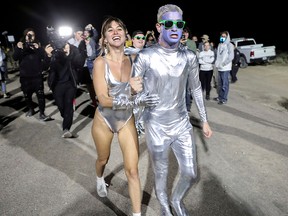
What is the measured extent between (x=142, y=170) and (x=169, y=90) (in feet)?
6.90

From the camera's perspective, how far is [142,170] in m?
4.55

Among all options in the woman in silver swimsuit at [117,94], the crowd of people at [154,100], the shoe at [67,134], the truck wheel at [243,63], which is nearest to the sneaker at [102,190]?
the crowd of people at [154,100]

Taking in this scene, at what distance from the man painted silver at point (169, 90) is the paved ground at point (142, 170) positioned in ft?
2.77

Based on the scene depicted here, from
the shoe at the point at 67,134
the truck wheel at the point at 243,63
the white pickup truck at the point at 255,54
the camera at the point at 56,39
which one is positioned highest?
the camera at the point at 56,39

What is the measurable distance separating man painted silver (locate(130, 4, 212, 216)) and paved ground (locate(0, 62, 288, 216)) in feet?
2.77

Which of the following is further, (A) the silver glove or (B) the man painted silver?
(B) the man painted silver

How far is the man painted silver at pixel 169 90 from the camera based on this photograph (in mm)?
2742

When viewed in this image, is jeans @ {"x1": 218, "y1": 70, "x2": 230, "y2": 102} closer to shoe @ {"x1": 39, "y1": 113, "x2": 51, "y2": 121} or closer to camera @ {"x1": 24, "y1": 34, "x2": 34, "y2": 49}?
shoe @ {"x1": 39, "y1": 113, "x2": 51, "y2": 121}

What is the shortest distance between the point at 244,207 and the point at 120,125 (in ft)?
5.90

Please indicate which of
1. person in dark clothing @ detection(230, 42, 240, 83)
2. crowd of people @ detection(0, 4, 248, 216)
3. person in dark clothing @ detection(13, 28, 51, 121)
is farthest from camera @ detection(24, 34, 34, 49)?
person in dark clothing @ detection(230, 42, 240, 83)

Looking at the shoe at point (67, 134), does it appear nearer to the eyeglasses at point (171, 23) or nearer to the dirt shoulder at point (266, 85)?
the eyeglasses at point (171, 23)

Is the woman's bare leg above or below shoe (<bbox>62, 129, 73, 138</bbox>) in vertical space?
above

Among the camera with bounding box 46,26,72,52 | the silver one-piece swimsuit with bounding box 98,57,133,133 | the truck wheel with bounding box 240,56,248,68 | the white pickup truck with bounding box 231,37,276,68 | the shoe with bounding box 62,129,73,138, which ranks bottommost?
the truck wheel with bounding box 240,56,248,68

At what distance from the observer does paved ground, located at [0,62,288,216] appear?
361 centimetres
